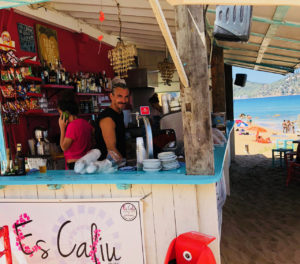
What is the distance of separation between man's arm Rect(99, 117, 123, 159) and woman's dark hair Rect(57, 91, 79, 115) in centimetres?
41

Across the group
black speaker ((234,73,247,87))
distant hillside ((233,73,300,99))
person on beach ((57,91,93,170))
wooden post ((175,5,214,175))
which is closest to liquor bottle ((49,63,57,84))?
person on beach ((57,91,93,170))

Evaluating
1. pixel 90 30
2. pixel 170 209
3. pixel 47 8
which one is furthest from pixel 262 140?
pixel 170 209

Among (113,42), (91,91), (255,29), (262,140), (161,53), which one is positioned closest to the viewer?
(255,29)

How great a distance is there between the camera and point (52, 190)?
238 centimetres

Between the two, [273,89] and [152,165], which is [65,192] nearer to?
[152,165]

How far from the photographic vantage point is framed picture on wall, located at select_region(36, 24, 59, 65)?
4629 millimetres

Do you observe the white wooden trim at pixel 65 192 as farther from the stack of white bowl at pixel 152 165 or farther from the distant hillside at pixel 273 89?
the distant hillside at pixel 273 89

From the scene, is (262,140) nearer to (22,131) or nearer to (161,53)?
(161,53)

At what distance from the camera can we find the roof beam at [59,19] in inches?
170

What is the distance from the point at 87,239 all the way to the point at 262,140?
41.3 ft

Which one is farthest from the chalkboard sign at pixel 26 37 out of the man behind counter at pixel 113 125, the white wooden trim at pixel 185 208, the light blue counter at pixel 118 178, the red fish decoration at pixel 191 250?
the red fish decoration at pixel 191 250

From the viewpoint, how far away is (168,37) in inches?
62.9

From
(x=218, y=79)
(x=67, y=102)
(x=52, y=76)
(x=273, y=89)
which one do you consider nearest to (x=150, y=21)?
(x=52, y=76)

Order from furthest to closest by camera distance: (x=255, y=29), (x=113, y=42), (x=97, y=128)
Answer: (x=113, y=42) → (x=255, y=29) → (x=97, y=128)
